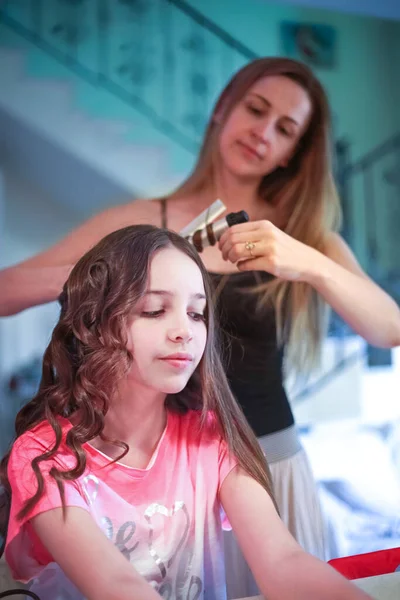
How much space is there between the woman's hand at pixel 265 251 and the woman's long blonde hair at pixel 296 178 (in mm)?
137

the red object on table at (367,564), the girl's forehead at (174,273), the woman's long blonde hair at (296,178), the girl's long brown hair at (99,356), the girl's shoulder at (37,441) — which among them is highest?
the woman's long blonde hair at (296,178)

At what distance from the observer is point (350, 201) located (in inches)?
55.9

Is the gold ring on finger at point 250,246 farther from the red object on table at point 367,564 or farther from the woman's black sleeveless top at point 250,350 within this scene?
the red object on table at point 367,564

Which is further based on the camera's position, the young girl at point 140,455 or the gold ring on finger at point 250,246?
the gold ring on finger at point 250,246

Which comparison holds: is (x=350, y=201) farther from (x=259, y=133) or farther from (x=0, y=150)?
(x=0, y=150)

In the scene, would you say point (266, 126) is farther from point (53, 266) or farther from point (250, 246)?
point (53, 266)

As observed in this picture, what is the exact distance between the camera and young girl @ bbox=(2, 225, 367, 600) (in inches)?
29.5

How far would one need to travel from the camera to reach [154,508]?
0.84 meters

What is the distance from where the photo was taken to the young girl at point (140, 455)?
2.46 feet

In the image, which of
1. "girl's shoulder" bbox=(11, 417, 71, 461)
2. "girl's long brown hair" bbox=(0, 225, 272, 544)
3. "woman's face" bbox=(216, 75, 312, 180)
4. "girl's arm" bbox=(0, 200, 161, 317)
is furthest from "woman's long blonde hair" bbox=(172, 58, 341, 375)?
"girl's shoulder" bbox=(11, 417, 71, 461)

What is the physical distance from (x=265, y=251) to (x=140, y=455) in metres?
0.40

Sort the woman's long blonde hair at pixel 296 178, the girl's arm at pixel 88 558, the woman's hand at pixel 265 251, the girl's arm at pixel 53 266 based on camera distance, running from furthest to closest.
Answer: the woman's long blonde hair at pixel 296 178
the girl's arm at pixel 53 266
the woman's hand at pixel 265 251
the girl's arm at pixel 88 558

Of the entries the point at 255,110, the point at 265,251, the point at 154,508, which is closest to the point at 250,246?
the point at 265,251

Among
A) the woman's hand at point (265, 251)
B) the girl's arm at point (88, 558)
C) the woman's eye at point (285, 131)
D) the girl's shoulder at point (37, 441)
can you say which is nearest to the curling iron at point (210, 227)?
the woman's hand at point (265, 251)
